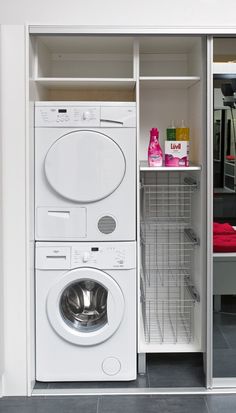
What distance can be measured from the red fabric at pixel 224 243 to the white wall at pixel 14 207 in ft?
3.70

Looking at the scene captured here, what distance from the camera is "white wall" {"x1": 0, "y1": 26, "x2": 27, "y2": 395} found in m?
3.30

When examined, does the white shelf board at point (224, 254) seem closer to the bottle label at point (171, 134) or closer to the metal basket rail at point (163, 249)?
the metal basket rail at point (163, 249)

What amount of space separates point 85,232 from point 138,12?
1.30 meters

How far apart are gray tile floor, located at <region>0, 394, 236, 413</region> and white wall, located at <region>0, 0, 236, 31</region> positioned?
84.4 inches

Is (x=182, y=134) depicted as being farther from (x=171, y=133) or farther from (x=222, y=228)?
(x=222, y=228)

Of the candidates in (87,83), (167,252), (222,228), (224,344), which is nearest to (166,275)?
(167,252)

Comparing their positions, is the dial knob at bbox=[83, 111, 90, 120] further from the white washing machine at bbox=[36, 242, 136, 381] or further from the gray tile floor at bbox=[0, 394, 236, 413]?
the gray tile floor at bbox=[0, 394, 236, 413]

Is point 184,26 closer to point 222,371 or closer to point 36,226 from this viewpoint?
point 36,226

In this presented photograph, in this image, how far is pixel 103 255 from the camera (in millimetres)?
3508

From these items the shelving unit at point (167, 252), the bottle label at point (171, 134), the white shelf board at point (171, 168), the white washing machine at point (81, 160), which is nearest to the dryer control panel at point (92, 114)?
the white washing machine at point (81, 160)

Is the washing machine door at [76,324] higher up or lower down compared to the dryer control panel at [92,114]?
lower down

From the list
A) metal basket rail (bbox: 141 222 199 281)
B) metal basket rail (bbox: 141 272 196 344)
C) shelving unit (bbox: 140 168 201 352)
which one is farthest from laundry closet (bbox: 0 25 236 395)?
metal basket rail (bbox: 141 222 199 281)

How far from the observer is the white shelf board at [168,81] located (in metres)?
3.51

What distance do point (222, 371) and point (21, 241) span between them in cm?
147
